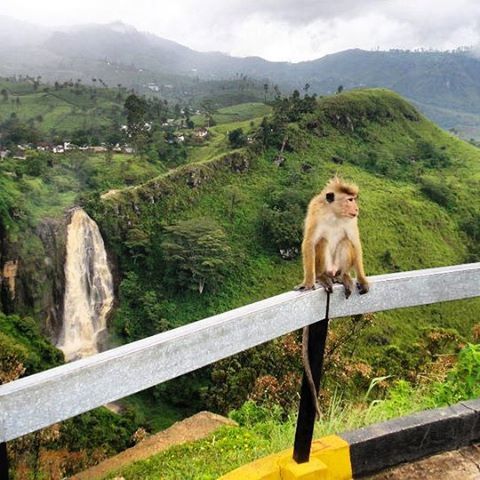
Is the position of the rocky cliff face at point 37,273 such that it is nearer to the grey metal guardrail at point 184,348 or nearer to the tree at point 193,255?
the tree at point 193,255

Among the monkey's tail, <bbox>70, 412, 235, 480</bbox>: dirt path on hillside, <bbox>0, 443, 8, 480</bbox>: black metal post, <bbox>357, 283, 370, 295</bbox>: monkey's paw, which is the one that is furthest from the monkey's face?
<bbox>70, 412, 235, 480</bbox>: dirt path on hillside

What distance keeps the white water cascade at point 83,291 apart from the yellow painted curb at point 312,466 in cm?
2915

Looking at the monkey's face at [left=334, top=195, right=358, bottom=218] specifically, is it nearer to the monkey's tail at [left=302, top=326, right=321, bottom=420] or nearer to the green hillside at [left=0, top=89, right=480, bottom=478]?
the monkey's tail at [left=302, top=326, right=321, bottom=420]

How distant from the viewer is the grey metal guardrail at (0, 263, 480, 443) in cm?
160

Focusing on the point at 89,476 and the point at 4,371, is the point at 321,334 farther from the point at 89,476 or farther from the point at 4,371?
the point at 4,371

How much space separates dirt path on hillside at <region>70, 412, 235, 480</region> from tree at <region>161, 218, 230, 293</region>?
2235 centimetres

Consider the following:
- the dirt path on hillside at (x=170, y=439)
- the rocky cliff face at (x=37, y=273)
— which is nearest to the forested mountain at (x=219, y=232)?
the rocky cliff face at (x=37, y=273)

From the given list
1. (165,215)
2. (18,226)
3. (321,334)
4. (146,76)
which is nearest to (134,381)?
(321,334)

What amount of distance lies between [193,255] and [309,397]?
102 ft

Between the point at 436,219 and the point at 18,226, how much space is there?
30979 millimetres

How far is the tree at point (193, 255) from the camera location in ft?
109

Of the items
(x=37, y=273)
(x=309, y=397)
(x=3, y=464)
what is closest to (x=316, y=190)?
(x=37, y=273)

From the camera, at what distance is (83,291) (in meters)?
31.6

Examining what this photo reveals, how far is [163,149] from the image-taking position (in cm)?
4781
